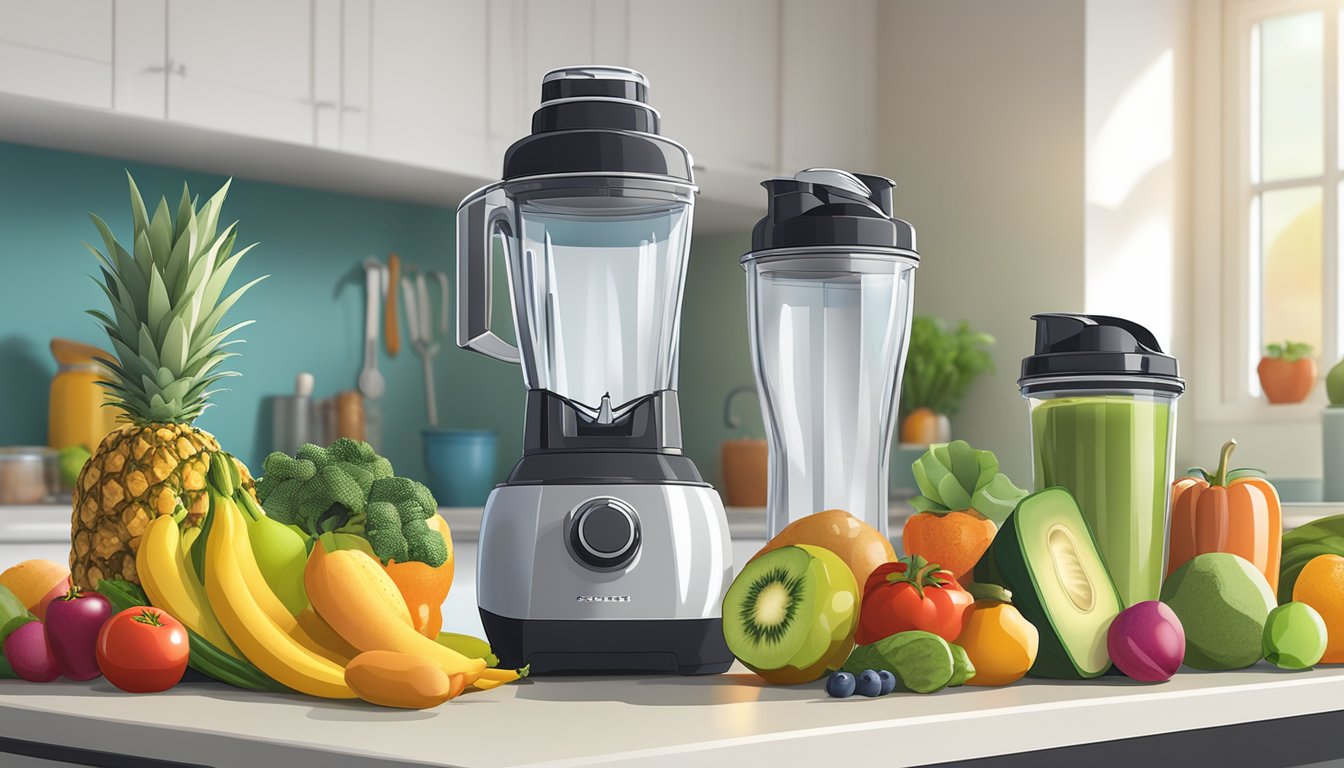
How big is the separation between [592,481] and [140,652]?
0.93 ft

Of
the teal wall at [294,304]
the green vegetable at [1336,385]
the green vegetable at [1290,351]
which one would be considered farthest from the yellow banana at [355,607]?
the green vegetable at [1290,351]

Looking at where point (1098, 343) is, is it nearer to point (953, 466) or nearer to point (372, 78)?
point (953, 466)

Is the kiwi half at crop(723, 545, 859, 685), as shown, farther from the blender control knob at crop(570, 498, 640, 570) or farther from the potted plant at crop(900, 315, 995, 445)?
the potted plant at crop(900, 315, 995, 445)

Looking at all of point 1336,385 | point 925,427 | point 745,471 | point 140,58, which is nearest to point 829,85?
point 925,427

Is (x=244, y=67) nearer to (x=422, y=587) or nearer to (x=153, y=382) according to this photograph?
(x=153, y=382)

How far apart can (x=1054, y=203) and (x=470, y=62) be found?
1.75 m

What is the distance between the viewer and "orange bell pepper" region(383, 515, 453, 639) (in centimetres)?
85

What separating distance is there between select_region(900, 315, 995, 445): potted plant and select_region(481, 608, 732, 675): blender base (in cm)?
317

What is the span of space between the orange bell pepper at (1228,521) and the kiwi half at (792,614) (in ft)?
1.10

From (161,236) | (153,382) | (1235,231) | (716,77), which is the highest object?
(716,77)

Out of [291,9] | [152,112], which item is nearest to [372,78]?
[291,9]

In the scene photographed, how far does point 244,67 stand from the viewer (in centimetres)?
289

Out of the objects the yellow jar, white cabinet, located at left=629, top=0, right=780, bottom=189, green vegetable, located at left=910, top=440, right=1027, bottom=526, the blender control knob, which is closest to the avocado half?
green vegetable, located at left=910, top=440, right=1027, bottom=526

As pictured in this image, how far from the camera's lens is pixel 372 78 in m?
3.11
